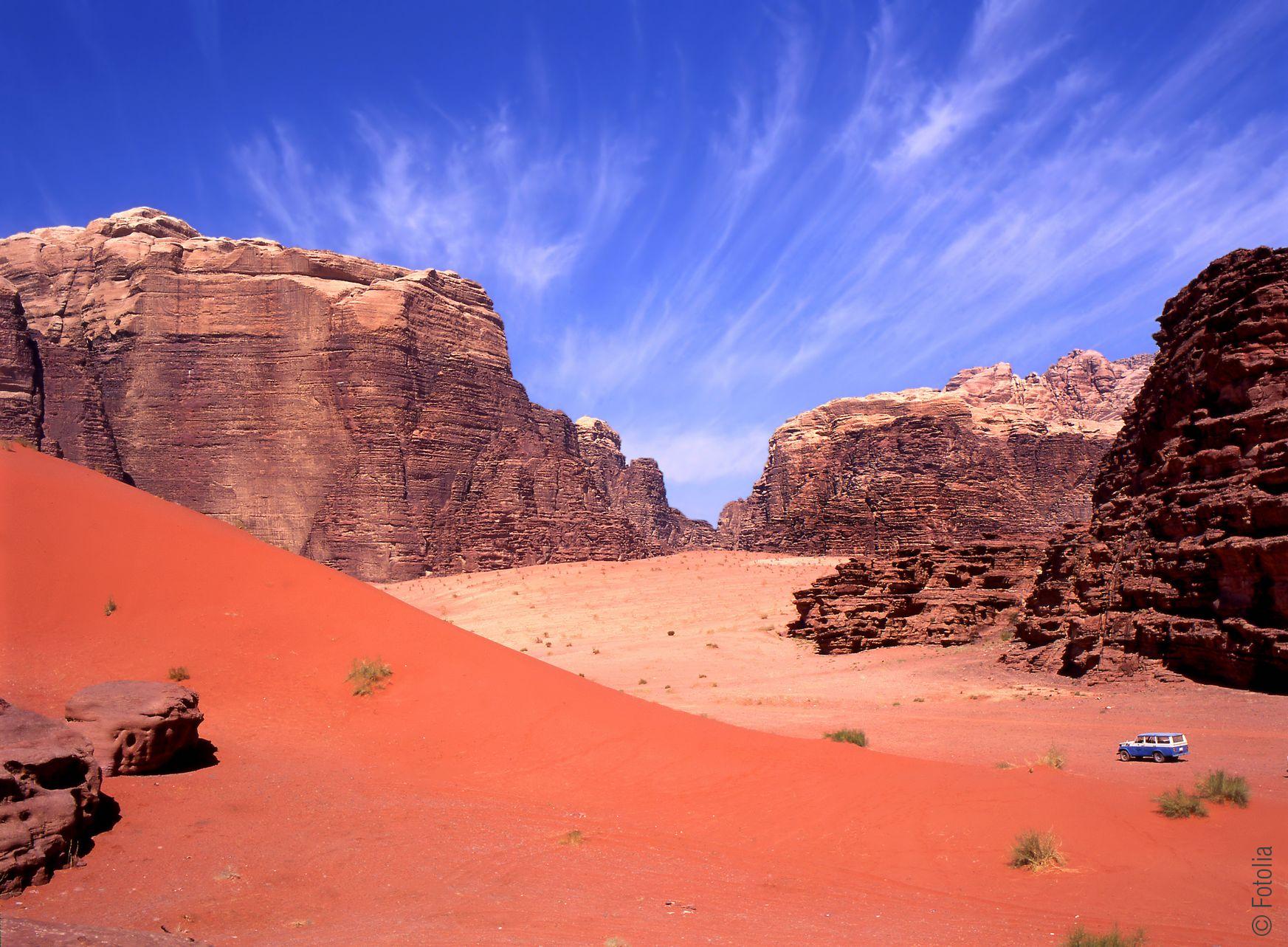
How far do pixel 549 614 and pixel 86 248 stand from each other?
42.1 m

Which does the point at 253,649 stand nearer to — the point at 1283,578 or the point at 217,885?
the point at 217,885

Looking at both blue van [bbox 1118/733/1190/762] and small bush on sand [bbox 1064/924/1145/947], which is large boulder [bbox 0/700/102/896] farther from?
blue van [bbox 1118/733/1190/762]

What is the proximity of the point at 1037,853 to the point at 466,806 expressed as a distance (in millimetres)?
4758

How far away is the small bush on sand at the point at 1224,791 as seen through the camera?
7906 mm

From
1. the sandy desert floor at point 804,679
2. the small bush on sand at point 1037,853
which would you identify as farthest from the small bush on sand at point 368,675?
the sandy desert floor at point 804,679

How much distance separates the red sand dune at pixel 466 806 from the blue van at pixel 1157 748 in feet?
5.97

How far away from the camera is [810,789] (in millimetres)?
8859

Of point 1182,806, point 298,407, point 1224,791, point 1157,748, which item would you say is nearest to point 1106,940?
point 1182,806

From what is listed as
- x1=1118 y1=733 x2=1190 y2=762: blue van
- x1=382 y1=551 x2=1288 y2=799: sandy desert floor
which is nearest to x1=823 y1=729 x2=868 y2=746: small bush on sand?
x1=382 y1=551 x2=1288 y2=799: sandy desert floor

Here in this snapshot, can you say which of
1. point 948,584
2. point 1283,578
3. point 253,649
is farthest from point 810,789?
point 948,584

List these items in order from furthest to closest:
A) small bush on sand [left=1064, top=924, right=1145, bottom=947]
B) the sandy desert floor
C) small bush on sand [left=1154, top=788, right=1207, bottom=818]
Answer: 1. the sandy desert floor
2. small bush on sand [left=1154, top=788, right=1207, bottom=818]
3. small bush on sand [left=1064, top=924, right=1145, bottom=947]

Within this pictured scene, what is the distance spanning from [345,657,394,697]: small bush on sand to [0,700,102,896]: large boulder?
12.7ft

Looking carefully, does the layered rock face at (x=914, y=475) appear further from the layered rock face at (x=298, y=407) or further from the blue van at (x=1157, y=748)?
the blue van at (x=1157, y=748)

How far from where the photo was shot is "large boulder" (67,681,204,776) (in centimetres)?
692
